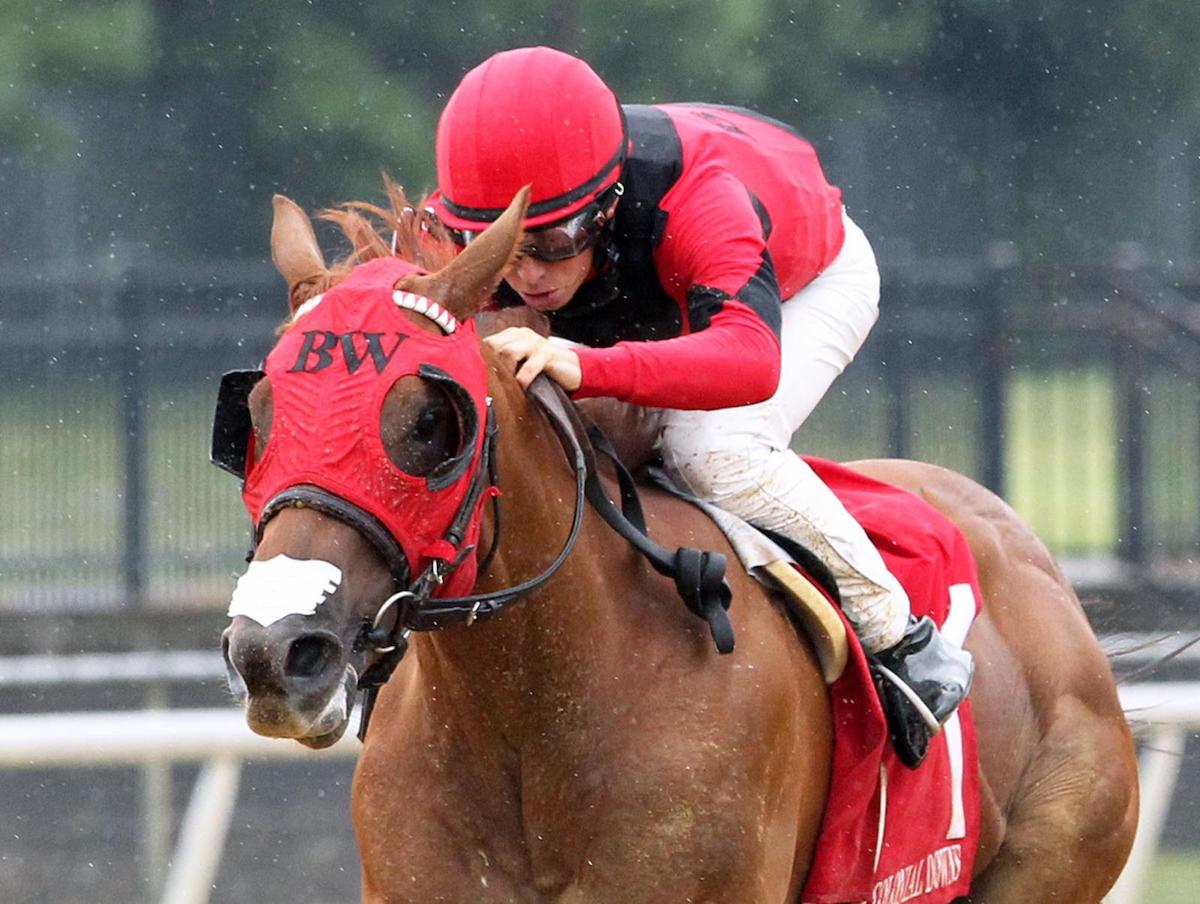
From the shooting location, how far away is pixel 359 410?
2436 mm

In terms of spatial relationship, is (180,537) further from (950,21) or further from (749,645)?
(950,21)

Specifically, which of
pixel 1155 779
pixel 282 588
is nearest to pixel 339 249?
pixel 282 588

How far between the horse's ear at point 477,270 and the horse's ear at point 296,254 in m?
0.20

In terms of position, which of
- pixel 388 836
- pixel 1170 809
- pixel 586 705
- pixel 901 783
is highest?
pixel 586 705

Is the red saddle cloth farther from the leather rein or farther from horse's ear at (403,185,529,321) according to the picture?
horse's ear at (403,185,529,321)

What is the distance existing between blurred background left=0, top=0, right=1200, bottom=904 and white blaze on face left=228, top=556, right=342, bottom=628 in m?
2.66

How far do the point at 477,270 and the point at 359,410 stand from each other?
0.93 feet

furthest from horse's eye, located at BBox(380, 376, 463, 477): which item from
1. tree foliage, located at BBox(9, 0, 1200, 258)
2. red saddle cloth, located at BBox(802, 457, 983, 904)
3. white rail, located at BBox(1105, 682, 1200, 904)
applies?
tree foliage, located at BBox(9, 0, 1200, 258)

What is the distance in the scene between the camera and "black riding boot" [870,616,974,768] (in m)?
3.38

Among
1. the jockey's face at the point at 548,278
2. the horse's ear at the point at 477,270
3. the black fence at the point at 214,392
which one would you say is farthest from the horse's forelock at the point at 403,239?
the black fence at the point at 214,392

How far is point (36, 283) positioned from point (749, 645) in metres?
5.61

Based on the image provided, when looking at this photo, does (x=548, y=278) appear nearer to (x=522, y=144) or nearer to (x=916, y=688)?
(x=522, y=144)

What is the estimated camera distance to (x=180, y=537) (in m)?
7.88

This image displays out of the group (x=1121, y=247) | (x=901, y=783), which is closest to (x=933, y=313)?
(x=1121, y=247)
